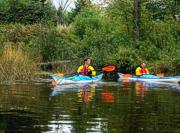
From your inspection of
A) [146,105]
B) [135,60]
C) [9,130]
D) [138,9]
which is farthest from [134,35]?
[9,130]

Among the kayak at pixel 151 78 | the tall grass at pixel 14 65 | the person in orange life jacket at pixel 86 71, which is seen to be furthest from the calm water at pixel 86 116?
the kayak at pixel 151 78

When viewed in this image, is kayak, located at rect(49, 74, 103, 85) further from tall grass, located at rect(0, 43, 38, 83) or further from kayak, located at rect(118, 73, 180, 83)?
kayak, located at rect(118, 73, 180, 83)

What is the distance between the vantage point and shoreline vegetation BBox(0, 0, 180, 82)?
36344 millimetres

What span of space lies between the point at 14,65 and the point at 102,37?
17.6 meters

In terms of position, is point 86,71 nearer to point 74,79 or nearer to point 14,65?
point 74,79

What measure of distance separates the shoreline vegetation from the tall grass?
5 centimetres

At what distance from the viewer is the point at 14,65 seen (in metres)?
25.4

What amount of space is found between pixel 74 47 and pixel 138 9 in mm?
6531

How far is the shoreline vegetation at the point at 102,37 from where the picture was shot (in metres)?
36.3

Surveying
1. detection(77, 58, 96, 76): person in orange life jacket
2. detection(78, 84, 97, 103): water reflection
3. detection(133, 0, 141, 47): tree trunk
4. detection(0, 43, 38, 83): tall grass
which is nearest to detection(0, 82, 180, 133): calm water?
detection(78, 84, 97, 103): water reflection

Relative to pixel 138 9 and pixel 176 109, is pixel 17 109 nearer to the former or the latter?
pixel 176 109

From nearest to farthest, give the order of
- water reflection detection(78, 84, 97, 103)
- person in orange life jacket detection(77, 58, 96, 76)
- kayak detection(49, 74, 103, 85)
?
water reflection detection(78, 84, 97, 103) < kayak detection(49, 74, 103, 85) < person in orange life jacket detection(77, 58, 96, 76)

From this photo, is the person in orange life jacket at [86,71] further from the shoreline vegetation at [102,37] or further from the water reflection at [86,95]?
the water reflection at [86,95]

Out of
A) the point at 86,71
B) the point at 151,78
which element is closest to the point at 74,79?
the point at 86,71
